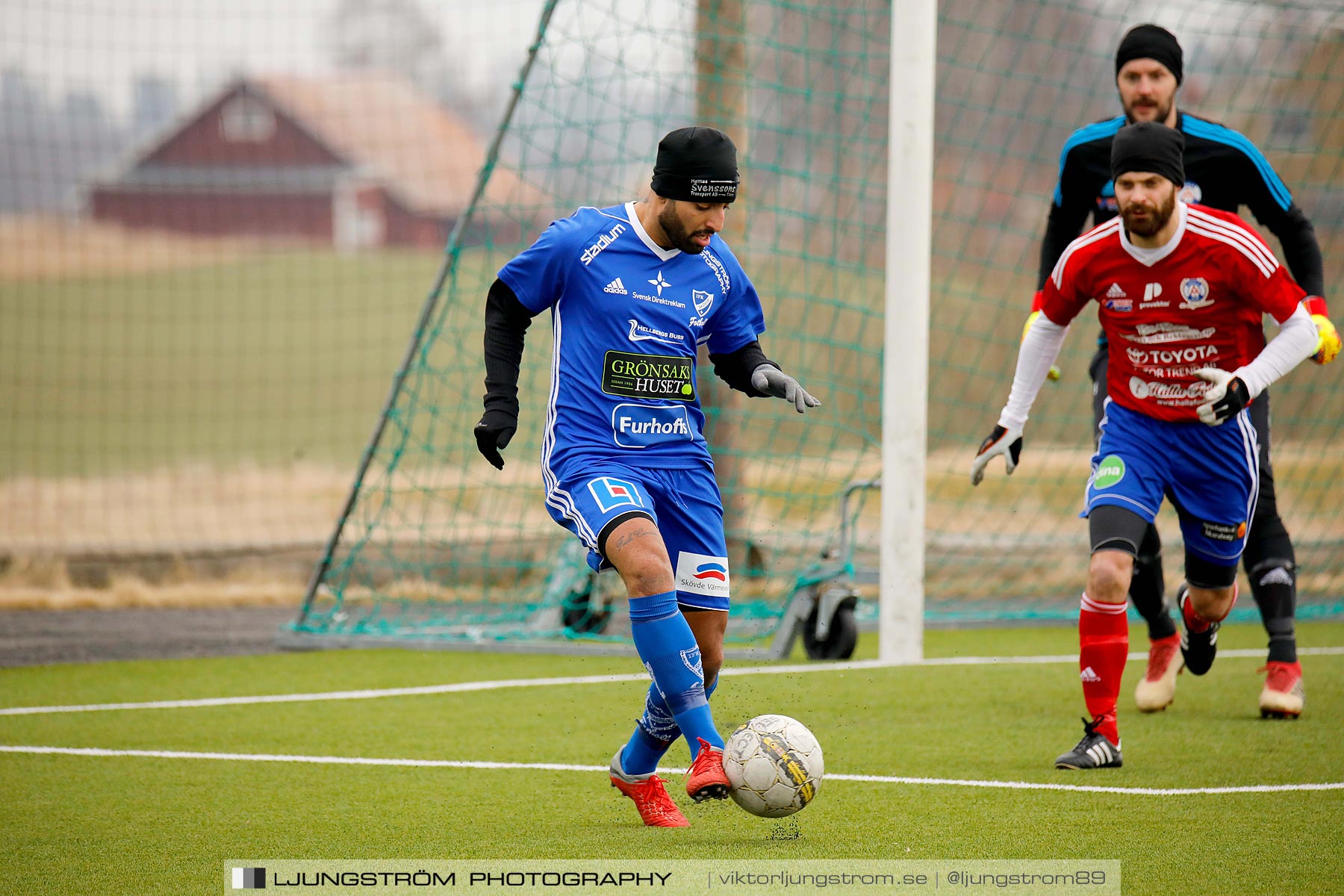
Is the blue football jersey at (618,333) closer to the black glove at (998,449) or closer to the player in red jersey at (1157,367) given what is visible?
the black glove at (998,449)

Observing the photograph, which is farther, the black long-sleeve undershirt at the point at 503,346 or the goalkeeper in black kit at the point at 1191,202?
the goalkeeper in black kit at the point at 1191,202

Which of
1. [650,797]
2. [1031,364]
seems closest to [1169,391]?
[1031,364]

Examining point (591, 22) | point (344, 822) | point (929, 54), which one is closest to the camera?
point (344, 822)

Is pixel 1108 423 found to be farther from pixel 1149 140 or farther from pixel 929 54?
pixel 929 54

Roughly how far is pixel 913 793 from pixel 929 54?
401cm

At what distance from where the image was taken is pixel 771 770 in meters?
3.89

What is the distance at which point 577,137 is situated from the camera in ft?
29.6

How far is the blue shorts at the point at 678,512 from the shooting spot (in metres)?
4.33

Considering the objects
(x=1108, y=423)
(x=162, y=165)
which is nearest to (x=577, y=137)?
(x=1108, y=423)

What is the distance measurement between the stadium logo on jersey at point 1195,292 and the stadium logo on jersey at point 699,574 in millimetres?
1860

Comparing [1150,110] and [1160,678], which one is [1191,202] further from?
[1160,678]

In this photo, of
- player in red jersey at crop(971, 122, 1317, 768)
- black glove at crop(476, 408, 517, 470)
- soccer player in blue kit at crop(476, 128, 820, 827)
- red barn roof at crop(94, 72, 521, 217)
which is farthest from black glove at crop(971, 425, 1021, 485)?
red barn roof at crop(94, 72, 521, 217)

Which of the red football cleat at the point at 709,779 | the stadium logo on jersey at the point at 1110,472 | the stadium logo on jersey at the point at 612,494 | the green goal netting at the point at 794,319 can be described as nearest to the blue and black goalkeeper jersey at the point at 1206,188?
the stadium logo on jersey at the point at 1110,472

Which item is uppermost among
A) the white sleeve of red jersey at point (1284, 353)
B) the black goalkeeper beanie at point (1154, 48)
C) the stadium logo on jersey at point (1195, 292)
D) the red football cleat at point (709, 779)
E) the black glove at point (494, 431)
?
the black goalkeeper beanie at point (1154, 48)
